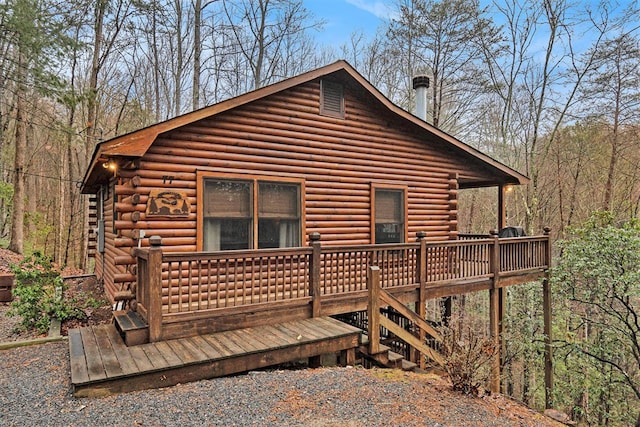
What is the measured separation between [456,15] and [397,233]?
1178 centimetres

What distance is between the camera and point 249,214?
687cm

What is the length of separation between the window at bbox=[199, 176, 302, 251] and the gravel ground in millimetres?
2767

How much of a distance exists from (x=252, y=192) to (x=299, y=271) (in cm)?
195

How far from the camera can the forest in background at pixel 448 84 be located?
12031mm

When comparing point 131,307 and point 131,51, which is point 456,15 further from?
point 131,307

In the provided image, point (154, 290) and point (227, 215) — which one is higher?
point (227, 215)

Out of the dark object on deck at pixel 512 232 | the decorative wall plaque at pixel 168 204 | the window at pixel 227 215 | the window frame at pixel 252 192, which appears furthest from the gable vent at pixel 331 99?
the dark object on deck at pixel 512 232

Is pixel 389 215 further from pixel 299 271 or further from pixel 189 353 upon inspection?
pixel 189 353

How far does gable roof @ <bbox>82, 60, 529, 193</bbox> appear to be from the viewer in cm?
555

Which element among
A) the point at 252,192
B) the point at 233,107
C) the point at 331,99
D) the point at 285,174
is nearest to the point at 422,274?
the point at 285,174

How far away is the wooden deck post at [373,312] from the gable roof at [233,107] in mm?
3778

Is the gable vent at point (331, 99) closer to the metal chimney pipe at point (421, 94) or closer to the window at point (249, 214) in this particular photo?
the window at point (249, 214)

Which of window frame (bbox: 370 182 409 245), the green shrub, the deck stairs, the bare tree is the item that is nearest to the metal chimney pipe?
window frame (bbox: 370 182 409 245)

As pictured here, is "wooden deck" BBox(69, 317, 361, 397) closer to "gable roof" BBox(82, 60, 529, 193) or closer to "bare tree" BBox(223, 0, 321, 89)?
"gable roof" BBox(82, 60, 529, 193)
